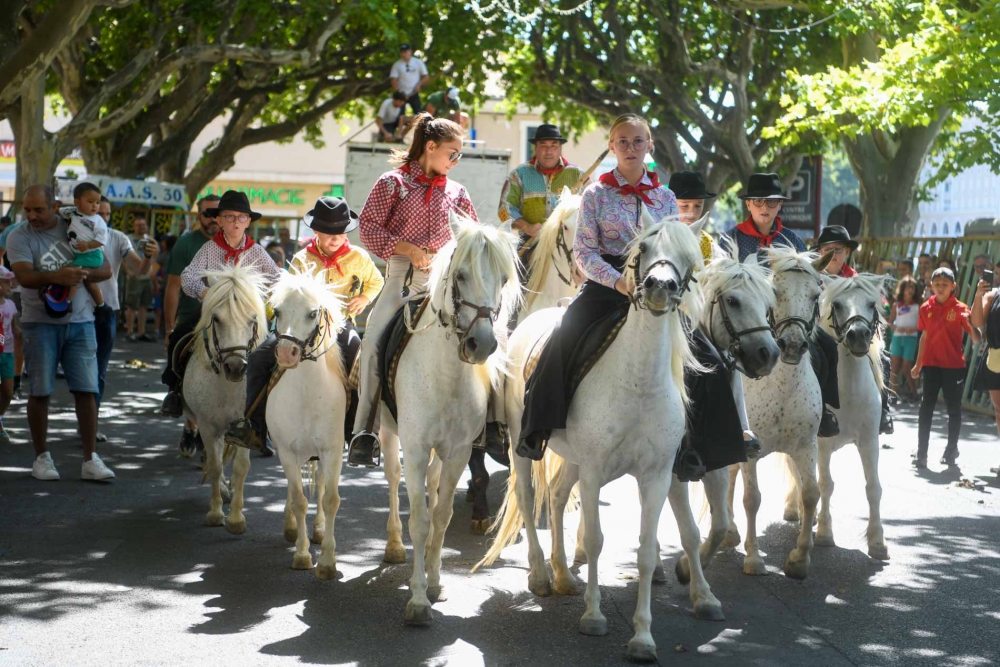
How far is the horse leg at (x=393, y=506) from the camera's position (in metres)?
7.77

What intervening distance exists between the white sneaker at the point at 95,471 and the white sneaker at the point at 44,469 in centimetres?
25

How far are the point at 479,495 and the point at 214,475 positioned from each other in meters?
2.02

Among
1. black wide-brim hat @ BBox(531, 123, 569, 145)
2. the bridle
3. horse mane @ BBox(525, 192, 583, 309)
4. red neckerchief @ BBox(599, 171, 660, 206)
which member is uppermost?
black wide-brim hat @ BBox(531, 123, 569, 145)

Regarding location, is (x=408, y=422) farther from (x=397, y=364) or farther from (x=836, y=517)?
(x=836, y=517)

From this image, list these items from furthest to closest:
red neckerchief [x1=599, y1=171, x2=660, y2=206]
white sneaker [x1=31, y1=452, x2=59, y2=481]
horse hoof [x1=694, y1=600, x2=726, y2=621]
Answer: white sneaker [x1=31, y1=452, x2=59, y2=481], red neckerchief [x1=599, y1=171, x2=660, y2=206], horse hoof [x1=694, y1=600, x2=726, y2=621]

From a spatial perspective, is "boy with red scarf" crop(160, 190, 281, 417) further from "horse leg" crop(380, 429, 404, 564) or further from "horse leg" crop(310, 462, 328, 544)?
"horse leg" crop(380, 429, 404, 564)

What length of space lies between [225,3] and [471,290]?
63.0 ft

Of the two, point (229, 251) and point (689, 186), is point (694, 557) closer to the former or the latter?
point (689, 186)

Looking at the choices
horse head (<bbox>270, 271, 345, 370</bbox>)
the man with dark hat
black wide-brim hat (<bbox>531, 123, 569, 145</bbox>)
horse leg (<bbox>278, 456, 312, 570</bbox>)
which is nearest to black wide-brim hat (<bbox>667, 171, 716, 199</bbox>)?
black wide-brim hat (<bbox>531, 123, 569, 145</bbox>)

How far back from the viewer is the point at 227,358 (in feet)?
27.8

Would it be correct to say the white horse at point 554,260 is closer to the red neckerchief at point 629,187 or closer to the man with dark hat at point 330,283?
the man with dark hat at point 330,283

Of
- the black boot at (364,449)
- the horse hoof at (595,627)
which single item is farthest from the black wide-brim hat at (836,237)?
the horse hoof at (595,627)

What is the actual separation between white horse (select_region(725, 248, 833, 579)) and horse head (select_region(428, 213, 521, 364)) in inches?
78.9

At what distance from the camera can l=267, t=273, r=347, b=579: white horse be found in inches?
283
